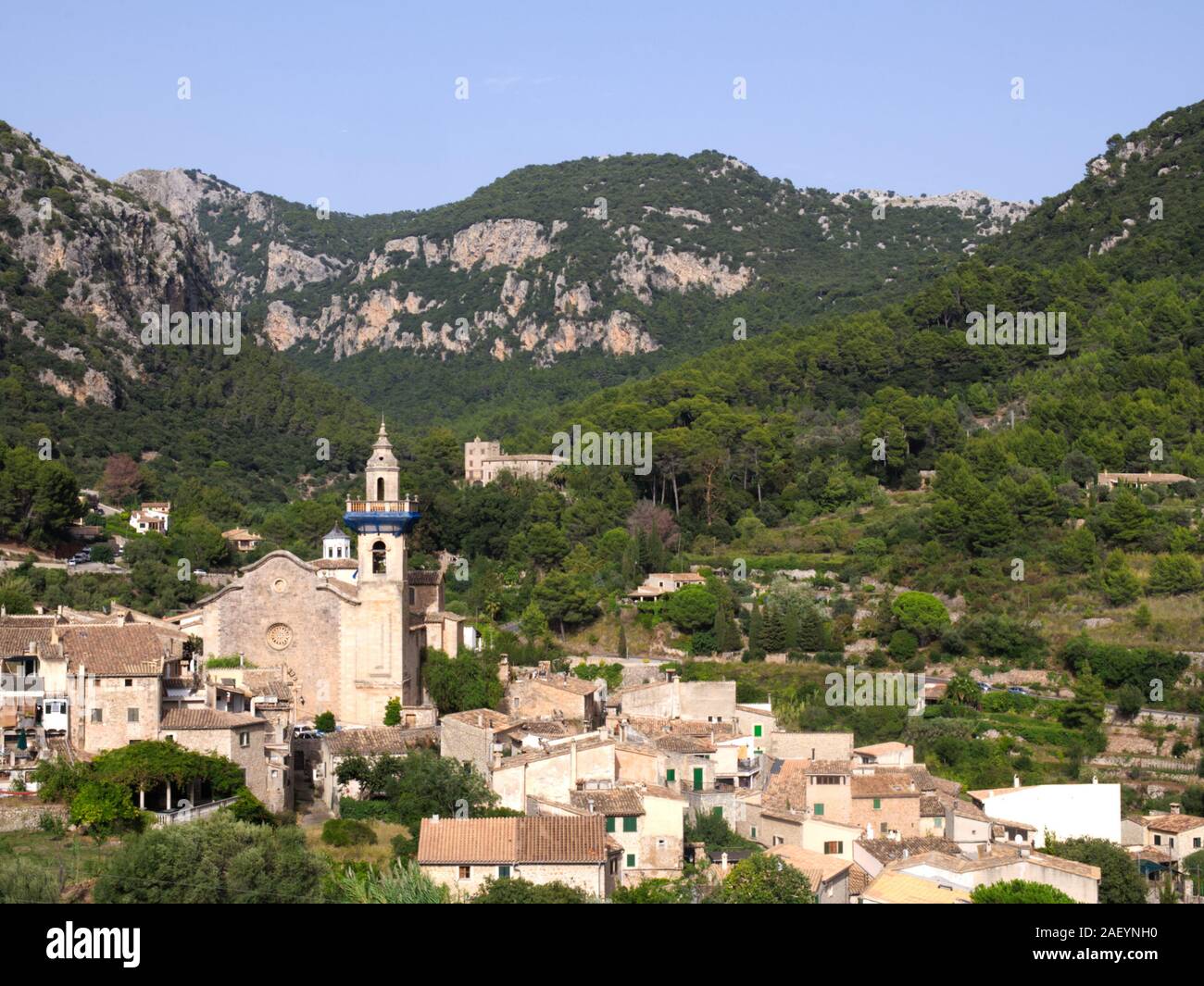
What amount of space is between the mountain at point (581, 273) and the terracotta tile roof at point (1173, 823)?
72125mm

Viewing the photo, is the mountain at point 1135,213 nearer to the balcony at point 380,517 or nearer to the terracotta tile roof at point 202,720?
the balcony at point 380,517

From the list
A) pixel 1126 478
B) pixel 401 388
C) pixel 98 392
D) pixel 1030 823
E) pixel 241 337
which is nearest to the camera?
pixel 1030 823

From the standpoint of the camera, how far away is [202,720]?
28.6 metres

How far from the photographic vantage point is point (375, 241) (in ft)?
544

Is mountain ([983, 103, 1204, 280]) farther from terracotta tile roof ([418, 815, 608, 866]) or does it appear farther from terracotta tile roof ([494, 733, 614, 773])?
terracotta tile roof ([418, 815, 608, 866])

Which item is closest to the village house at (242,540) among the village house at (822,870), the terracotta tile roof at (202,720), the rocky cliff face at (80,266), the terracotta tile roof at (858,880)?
the rocky cliff face at (80,266)

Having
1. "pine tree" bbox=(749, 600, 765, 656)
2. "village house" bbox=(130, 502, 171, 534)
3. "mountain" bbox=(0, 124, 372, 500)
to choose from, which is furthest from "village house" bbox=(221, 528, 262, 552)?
"pine tree" bbox=(749, 600, 765, 656)

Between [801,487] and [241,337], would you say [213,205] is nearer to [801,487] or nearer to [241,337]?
[241,337]

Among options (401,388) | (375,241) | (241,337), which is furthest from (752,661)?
(375,241)

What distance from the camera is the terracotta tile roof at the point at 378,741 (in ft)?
102

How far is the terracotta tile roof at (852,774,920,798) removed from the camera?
31.2 meters

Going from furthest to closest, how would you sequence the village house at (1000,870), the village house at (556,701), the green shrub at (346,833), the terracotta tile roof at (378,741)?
1. the village house at (556,701)
2. the terracotta tile roof at (378,741)
3. the green shrub at (346,833)
4. the village house at (1000,870)

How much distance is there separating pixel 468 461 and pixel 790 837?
49383mm

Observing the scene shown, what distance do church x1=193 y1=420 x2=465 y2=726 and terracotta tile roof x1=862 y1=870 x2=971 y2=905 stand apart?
12596 millimetres
